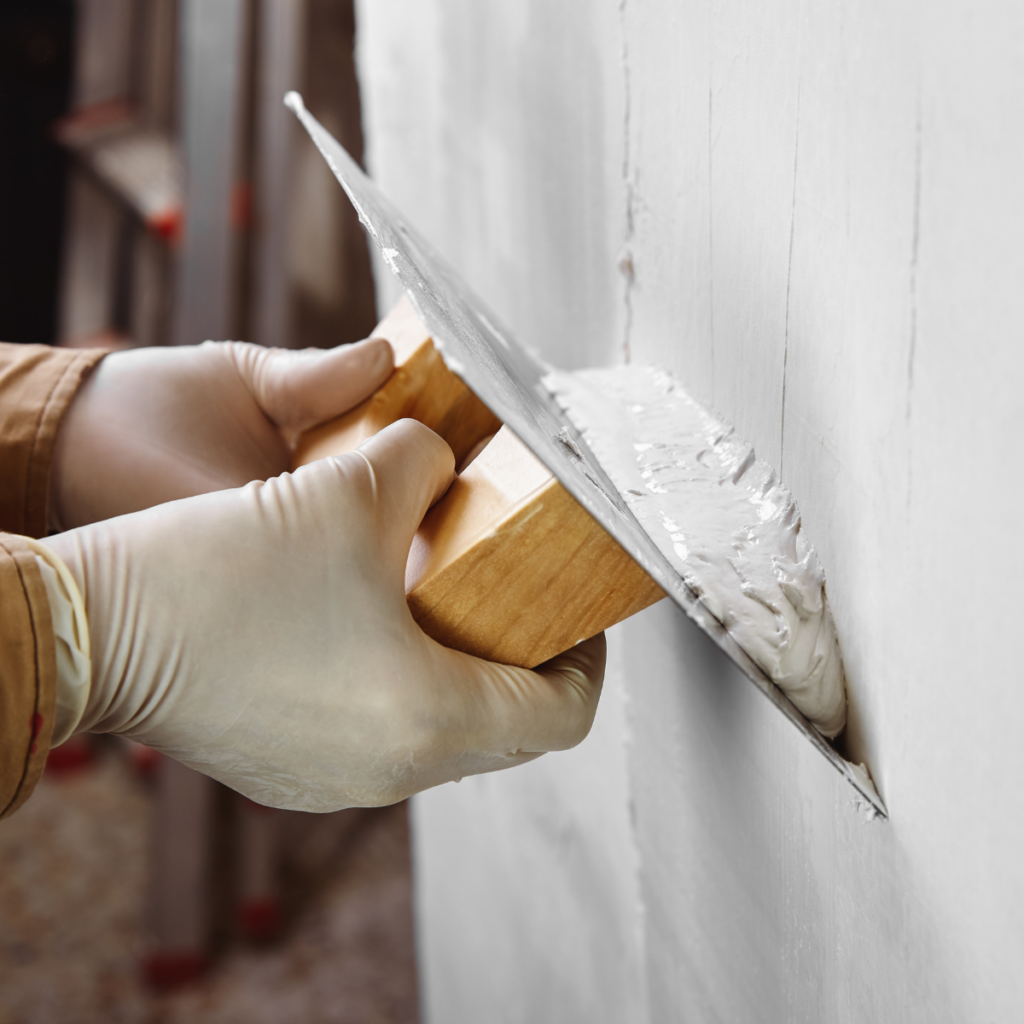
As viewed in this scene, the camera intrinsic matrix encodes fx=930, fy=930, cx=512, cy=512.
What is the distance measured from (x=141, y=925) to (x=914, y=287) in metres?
2.76

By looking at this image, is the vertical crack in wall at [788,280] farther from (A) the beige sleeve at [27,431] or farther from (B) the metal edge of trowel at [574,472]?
(A) the beige sleeve at [27,431]

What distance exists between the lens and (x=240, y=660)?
1.70 feet

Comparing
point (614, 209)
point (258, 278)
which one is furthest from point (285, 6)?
point (614, 209)

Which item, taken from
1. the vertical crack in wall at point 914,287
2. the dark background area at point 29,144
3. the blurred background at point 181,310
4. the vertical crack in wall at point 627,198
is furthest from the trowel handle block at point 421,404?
the dark background area at point 29,144

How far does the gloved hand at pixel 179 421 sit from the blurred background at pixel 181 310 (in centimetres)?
141

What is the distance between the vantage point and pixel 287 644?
0.52 m

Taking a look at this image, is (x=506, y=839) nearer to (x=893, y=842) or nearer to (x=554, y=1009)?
(x=554, y=1009)

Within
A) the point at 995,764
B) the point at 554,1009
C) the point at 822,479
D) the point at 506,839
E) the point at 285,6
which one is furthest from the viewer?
the point at 285,6

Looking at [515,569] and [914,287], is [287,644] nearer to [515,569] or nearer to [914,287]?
[515,569]

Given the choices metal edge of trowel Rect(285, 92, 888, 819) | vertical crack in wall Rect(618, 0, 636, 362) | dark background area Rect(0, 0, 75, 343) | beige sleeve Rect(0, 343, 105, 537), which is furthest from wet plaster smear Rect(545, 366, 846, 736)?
dark background area Rect(0, 0, 75, 343)

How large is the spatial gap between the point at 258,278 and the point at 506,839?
4.98 ft

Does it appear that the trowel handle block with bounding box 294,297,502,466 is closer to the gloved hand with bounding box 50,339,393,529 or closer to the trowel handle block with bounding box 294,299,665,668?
the gloved hand with bounding box 50,339,393,529

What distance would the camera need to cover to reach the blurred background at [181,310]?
2.17 m

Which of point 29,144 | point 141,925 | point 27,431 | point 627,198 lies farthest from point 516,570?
point 29,144
